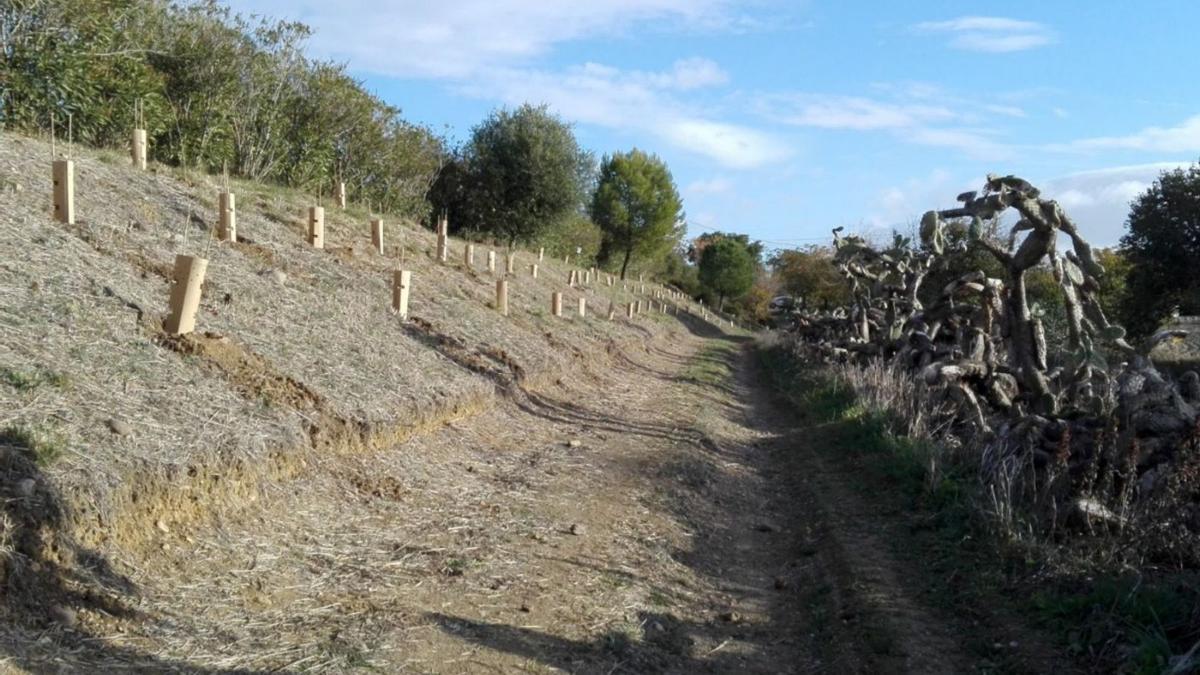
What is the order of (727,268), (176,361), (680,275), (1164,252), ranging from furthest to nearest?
1. (680,275)
2. (727,268)
3. (1164,252)
4. (176,361)

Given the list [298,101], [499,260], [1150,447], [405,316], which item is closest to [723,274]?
[499,260]

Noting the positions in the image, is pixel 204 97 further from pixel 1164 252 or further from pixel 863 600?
pixel 1164 252

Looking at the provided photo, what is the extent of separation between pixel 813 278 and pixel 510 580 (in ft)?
167

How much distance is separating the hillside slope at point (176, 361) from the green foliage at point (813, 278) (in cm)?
3722

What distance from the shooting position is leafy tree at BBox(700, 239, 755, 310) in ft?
224

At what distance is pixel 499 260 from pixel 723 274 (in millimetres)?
42767

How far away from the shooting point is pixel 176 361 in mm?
7168

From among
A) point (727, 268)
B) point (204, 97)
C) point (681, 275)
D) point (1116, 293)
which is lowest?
point (681, 275)

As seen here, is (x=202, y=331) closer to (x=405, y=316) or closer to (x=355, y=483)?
(x=355, y=483)

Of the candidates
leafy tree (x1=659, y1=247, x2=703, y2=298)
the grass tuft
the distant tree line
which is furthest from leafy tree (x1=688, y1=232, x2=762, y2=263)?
the grass tuft

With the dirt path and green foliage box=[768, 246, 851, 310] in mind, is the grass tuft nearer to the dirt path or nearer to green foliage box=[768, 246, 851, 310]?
the dirt path

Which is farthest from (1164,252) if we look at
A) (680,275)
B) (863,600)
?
(680,275)

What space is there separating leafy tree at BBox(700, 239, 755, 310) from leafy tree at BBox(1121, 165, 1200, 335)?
39936 mm

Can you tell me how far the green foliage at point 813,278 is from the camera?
50.4 metres
